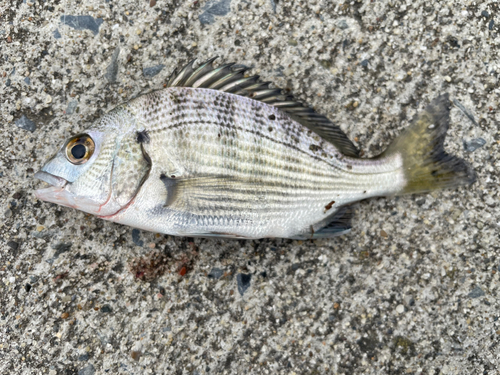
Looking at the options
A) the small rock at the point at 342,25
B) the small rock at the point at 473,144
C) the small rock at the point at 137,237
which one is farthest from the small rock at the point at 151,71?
the small rock at the point at 473,144

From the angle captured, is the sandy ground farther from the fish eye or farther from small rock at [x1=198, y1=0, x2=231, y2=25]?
the fish eye

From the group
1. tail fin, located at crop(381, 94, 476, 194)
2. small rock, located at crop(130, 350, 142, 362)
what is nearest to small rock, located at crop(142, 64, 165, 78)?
tail fin, located at crop(381, 94, 476, 194)

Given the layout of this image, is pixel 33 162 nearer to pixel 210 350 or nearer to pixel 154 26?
pixel 154 26

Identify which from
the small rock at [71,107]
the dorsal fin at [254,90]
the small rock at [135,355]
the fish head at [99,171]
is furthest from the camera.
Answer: the small rock at [71,107]

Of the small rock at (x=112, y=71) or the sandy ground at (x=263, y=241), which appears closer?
the sandy ground at (x=263, y=241)

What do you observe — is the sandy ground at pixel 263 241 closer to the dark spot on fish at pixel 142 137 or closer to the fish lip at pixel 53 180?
the fish lip at pixel 53 180

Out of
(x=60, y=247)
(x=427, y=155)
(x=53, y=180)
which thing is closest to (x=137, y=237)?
(x=60, y=247)

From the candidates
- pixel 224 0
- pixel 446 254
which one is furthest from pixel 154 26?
pixel 446 254

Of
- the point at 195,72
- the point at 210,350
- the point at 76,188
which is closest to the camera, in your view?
the point at 76,188
